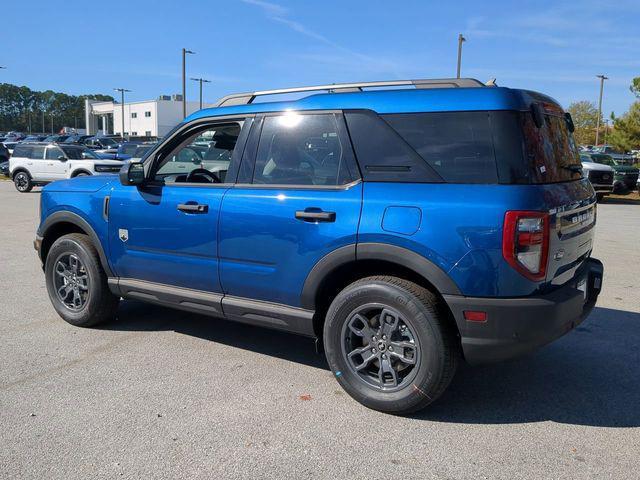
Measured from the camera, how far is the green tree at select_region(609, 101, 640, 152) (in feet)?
91.2

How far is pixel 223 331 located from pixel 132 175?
1.59m

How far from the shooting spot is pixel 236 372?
4.16 meters

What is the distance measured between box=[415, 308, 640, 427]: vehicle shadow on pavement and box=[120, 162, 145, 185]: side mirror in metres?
2.75

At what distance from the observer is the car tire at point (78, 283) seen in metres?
4.96

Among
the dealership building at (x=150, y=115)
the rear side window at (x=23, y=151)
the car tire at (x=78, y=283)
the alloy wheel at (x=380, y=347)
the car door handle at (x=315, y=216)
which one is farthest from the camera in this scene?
the dealership building at (x=150, y=115)

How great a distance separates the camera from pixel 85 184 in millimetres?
5066

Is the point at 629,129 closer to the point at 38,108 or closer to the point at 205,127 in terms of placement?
the point at 205,127

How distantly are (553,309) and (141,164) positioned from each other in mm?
3232

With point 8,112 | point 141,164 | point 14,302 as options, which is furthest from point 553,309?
point 8,112

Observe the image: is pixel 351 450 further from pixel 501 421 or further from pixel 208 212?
pixel 208 212

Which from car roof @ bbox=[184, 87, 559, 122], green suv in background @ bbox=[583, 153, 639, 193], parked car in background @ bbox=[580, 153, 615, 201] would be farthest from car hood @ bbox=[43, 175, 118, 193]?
green suv in background @ bbox=[583, 153, 639, 193]

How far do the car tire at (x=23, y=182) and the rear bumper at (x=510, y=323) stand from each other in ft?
69.1

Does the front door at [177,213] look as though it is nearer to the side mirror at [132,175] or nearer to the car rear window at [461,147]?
the side mirror at [132,175]

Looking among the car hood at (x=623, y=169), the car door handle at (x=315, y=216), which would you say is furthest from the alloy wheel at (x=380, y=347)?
the car hood at (x=623, y=169)
